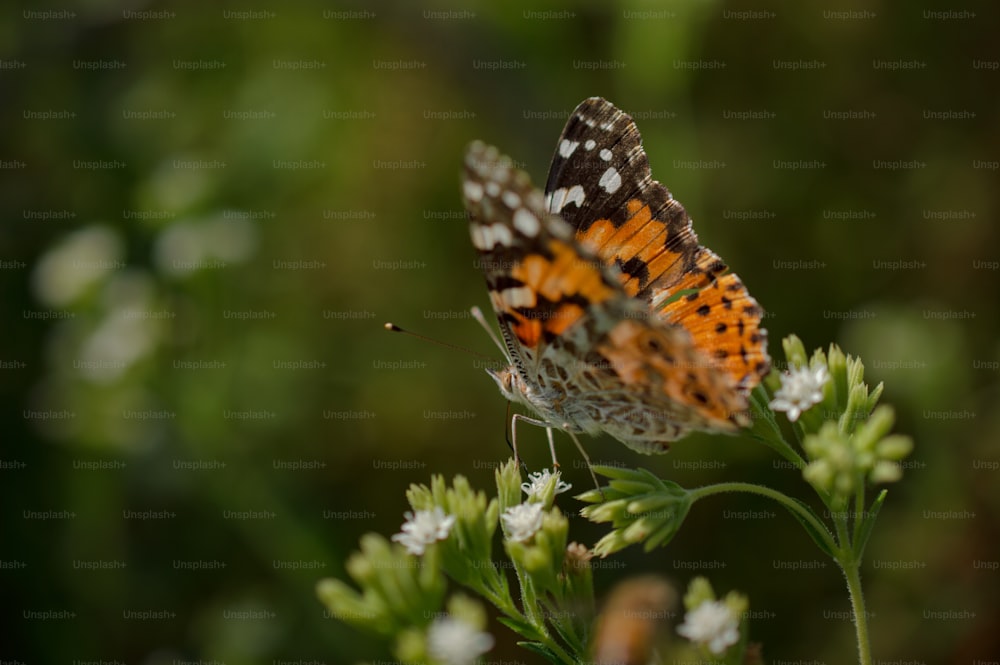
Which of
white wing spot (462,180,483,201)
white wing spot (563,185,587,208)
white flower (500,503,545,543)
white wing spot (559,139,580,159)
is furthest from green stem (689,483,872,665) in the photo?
white wing spot (559,139,580,159)

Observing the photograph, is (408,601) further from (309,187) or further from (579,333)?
(309,187)

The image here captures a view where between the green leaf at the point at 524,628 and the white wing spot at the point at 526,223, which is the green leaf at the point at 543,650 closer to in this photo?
the green leaf at the point at 524,628

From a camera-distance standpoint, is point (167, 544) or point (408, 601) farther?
point (167, 544)

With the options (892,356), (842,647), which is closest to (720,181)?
(892,356)

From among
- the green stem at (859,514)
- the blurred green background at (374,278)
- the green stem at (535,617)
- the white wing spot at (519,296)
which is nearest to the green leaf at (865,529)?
the green stem at (859,514)

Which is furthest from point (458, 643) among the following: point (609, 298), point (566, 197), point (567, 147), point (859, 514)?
point (567, 147)

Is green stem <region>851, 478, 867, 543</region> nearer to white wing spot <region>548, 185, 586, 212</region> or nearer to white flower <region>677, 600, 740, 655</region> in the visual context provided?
white flower <region>677, 600, 740, 655</region>
